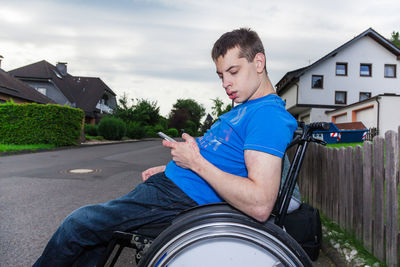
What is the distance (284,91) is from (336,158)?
40805 mm

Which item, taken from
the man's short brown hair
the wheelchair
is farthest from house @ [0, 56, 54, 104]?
the wheelchair

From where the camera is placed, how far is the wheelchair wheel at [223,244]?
142 centimetres

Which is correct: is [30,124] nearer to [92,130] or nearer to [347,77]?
[92,130]

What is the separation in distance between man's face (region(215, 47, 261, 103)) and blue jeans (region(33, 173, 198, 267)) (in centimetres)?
62

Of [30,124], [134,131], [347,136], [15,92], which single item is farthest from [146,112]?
[347,136]

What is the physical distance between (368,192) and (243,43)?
2.16 m

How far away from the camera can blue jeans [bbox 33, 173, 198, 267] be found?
1.53m

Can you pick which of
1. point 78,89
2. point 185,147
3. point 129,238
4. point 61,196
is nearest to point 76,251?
point 129,238

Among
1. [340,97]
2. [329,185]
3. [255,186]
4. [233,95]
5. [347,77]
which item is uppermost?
[347,77]

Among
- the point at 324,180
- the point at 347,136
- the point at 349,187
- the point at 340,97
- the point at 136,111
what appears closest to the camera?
the point at 349,187

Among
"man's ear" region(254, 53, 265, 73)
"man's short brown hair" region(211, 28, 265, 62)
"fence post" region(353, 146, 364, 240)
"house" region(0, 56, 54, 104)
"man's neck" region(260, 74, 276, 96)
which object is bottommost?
"fence post" region(353, 146, 364, 240)

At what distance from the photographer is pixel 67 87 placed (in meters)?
45.9

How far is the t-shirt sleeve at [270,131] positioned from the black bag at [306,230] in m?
0.49

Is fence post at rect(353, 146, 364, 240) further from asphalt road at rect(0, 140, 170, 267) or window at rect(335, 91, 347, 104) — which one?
window at rect(335, 91, 347, 104)
